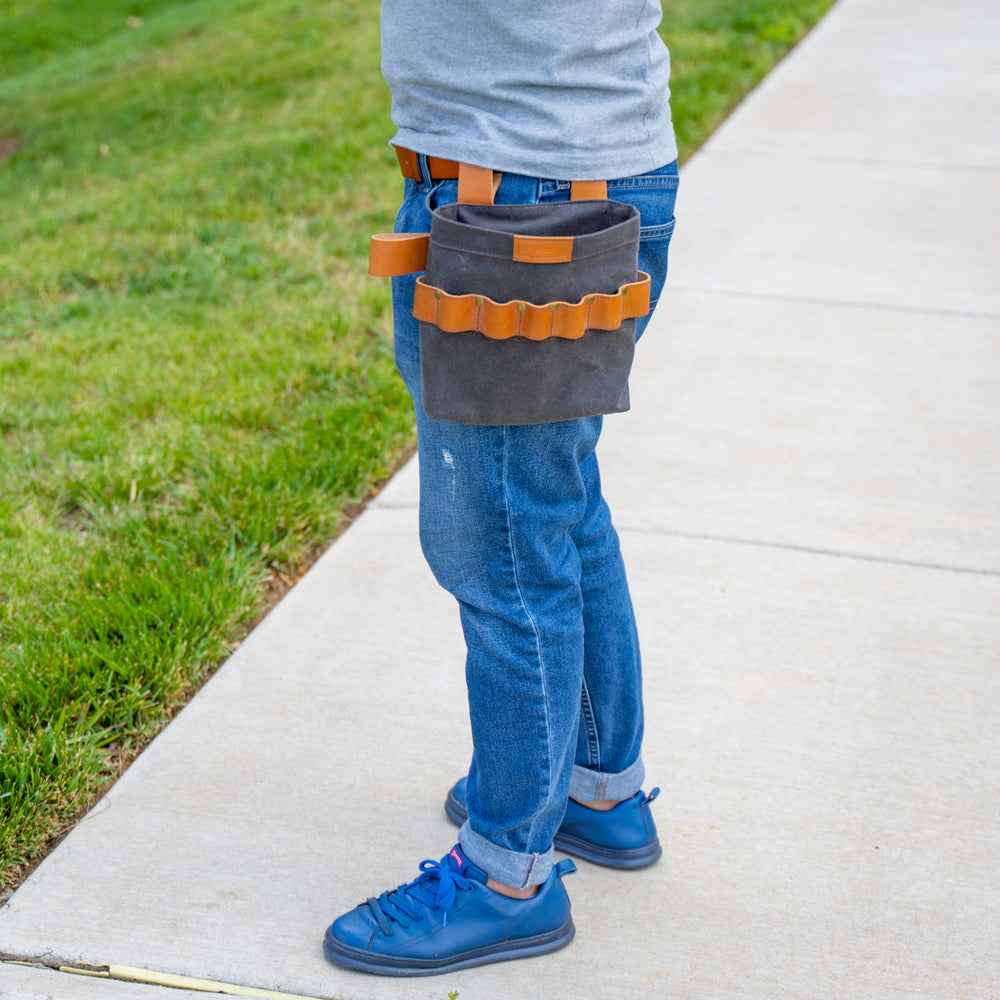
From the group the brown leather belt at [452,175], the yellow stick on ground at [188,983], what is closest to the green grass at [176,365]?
the yellow stick on ground at [188,983]

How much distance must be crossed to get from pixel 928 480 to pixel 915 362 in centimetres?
75

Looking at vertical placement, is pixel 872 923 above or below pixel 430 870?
below

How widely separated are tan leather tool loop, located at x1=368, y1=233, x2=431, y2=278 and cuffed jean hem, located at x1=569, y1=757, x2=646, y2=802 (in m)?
0.88

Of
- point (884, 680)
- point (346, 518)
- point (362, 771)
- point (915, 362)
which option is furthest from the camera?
point (915, 362)

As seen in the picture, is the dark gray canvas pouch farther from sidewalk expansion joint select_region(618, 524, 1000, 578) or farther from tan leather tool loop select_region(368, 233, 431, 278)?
sidewalk expansion joint select_region(618, 524, 1000, 578)

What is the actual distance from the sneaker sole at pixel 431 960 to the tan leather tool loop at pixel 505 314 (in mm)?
916

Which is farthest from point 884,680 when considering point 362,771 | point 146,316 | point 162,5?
point 162,5

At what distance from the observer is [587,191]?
4.65ft

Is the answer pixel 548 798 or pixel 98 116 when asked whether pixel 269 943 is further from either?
pixel 98 116

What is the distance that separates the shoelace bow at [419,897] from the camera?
168 cm

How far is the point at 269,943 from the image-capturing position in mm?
1741

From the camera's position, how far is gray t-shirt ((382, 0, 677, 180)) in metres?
1.35

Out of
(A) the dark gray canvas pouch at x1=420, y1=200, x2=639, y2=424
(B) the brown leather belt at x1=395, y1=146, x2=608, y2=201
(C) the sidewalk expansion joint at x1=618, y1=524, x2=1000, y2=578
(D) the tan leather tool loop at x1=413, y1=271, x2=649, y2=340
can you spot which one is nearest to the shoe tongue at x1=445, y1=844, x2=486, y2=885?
(A) the dark gray canvas pouch at x1=420, y1=200, x2=639, y2=424

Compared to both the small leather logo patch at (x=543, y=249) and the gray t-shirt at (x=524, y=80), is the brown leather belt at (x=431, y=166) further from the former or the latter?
the small leather logo patch at (x=543, y=249)
